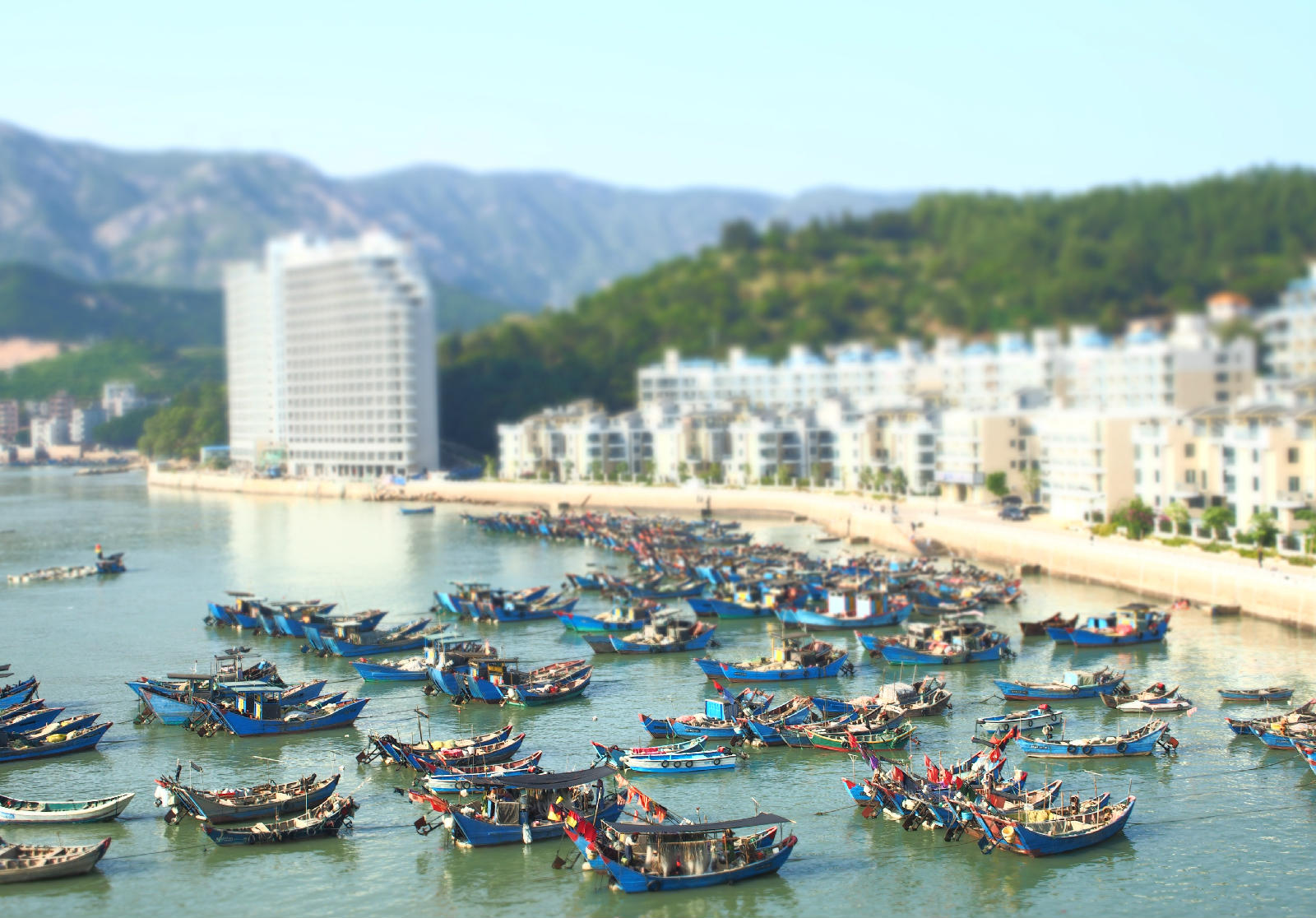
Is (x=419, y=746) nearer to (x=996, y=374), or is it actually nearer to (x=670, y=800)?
(x=670, y=800)

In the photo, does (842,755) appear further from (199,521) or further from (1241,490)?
(199,521)

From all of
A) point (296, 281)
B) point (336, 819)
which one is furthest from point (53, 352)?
point (336, 819)

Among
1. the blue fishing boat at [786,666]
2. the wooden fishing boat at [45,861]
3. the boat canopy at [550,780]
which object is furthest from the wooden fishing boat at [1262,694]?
the wooden fishing boat at [45,861]

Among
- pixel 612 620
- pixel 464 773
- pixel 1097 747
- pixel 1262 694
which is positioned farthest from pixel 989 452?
pixel 464 773

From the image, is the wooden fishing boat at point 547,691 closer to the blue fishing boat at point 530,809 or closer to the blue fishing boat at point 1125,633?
the blue fishing boat at point 530,809

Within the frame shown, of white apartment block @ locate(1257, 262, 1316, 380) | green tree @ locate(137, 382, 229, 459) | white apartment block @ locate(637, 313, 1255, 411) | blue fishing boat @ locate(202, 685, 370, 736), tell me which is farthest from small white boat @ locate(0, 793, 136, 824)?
green tree @ locate(137, 382, 229, 459)

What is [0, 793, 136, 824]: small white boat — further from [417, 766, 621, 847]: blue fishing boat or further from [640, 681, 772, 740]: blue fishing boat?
[640, 681, 772, 740]: blue fishing boat
